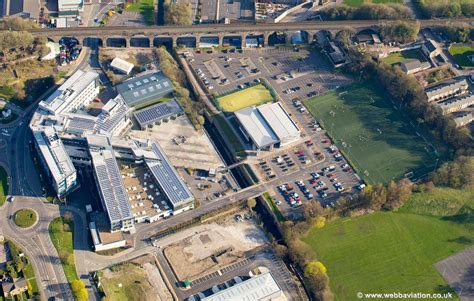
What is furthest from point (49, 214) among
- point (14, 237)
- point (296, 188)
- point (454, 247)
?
point (454, 247)

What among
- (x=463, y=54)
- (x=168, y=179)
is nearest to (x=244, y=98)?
(x=168, y=179)

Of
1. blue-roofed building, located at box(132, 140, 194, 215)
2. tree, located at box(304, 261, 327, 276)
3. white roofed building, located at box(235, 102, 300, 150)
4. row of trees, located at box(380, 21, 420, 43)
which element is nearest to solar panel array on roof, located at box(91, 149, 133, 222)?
blue-roofed building, located at box(132, 140, 194, 215)

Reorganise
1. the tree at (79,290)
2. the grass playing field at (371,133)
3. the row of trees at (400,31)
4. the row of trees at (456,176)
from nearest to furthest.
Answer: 1. the tree at (79,290)
2. the row of trees at (456,176)
3. the grass playing field at (371,133)
4. the row of trees at (400,31)

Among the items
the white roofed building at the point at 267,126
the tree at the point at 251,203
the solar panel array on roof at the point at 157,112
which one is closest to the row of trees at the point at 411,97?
the white roofed building at the point at 267,126

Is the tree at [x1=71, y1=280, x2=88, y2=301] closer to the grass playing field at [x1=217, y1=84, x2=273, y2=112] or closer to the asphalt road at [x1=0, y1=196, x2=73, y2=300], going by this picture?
the asphalt road at [x1=0, y1=196, x2=73, y2=300]

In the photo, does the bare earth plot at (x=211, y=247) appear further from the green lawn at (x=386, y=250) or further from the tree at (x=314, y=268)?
the green lawn at (x=386, y=250)

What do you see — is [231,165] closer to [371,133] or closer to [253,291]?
[253,291]

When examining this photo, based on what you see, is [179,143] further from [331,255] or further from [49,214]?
[331,255]
